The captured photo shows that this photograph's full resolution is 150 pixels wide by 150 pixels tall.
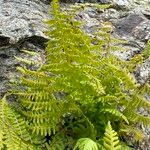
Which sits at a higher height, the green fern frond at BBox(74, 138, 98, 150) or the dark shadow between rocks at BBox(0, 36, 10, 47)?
the dark shadow between rocks at BBox(0, 36, 10, 47)

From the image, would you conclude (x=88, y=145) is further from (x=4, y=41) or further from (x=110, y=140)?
(x=4, y=41)

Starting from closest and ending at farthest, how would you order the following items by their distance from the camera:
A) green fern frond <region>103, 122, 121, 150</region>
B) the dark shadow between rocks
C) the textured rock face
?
1. green fern frond <region>103, 122, 121, 150</region>
2. the textured rock face
3. the dark shadow between rocks

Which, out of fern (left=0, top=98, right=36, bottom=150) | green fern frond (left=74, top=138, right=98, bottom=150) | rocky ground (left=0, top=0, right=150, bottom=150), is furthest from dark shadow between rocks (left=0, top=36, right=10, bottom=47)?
green fern frond (left=74, top=138, right=98, bottom=150)

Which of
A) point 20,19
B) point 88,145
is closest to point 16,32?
point 20,19

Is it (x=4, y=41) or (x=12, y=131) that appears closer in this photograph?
(x=12, y=131)

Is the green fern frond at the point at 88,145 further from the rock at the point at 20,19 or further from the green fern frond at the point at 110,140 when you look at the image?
the rock at the point at 20,19

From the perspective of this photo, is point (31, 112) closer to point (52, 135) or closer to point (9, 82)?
point (52, 135)

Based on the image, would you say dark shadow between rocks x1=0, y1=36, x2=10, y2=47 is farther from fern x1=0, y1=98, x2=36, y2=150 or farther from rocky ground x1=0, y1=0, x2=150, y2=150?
fern x1=0, y1=98, x2=36, y2=150

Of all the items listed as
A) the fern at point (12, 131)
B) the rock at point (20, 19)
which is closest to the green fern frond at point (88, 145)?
the fern at point (12, 131)

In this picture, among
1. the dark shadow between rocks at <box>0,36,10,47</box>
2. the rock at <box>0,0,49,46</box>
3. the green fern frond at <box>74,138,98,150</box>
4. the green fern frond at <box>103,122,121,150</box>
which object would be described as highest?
the rock at <box>0,0,49,46</box>
